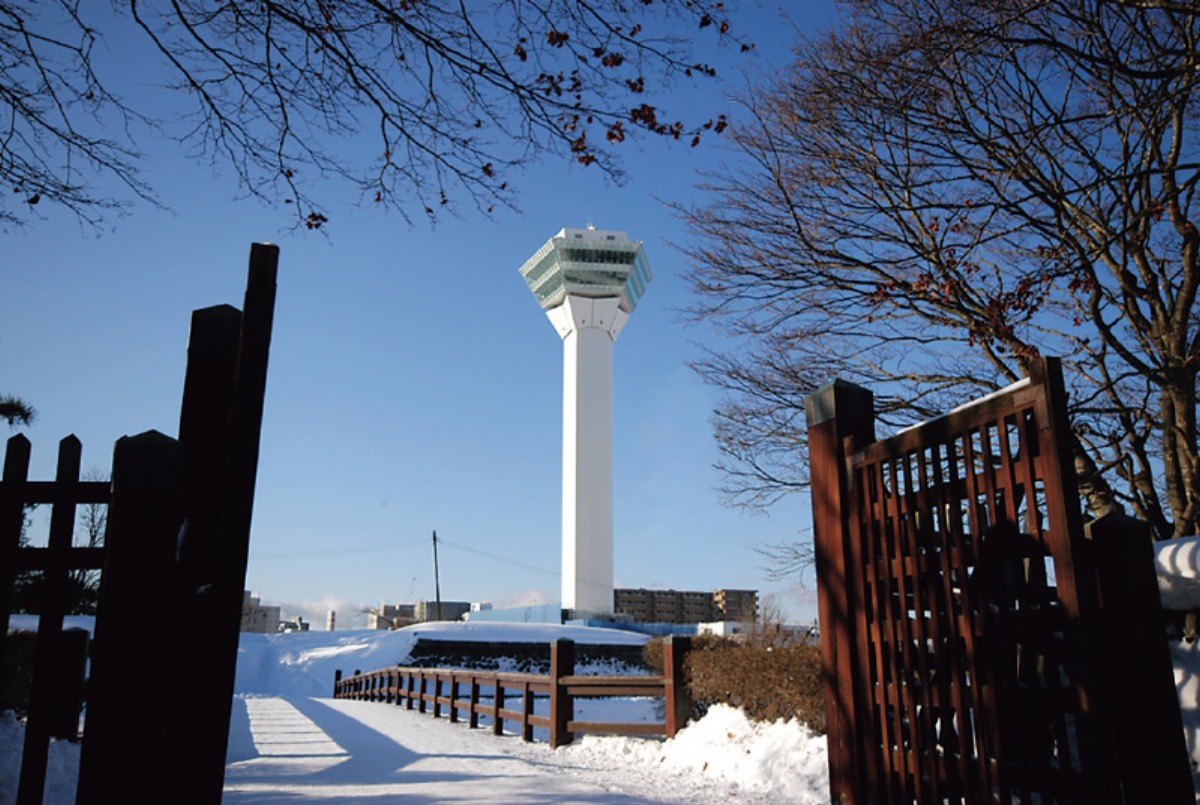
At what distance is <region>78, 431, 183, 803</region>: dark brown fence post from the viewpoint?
2375 mm

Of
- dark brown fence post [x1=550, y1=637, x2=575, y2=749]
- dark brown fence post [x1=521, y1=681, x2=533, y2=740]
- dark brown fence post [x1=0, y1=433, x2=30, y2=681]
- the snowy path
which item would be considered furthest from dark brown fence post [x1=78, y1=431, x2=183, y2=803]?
dark brown fence post [x1=521, y1=681, x2=533, y2=740]

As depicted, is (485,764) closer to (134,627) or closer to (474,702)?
(474,702)

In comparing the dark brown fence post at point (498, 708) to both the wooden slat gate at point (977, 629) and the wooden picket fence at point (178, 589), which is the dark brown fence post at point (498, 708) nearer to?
the wooden slat gate at point (977, 629)

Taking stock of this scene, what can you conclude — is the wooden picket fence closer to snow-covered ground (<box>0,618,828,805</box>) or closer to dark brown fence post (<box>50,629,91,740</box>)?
snow-covered ground (<box>0,618,828,805</box>)

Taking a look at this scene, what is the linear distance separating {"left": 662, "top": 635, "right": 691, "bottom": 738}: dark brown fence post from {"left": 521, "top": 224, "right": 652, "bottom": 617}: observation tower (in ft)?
152

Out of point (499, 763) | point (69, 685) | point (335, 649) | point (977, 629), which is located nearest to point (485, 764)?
point (499, 763)

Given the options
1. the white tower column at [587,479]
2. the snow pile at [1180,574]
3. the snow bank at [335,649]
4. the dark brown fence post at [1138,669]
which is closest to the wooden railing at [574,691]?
the snow pile at [1180,574]

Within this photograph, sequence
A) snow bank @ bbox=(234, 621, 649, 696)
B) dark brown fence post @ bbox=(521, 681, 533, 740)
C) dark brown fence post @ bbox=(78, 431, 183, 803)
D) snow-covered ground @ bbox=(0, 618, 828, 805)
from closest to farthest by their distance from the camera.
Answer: dark brown fence post @ bbox=(78, 431, 183, 803), snow-covered ground @ bbox=(0, 618, 828, 805), dark brown fence post @ bbox=(521, 681, 533, 740), snow bank @ bbox=(234, 621, 649, 696)

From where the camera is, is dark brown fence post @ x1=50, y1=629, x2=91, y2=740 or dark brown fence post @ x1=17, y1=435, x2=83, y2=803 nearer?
dark brown fence post @ x1=17, y1=435, x2=83, y2=803

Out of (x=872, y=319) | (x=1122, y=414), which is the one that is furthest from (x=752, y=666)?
(x=1122, y=414)

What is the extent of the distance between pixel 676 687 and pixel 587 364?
51.4m

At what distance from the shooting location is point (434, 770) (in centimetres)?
769

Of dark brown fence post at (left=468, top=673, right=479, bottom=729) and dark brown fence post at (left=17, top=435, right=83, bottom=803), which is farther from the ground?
dark brown fence post at (left=17, top=435, right=83, bottom=803)

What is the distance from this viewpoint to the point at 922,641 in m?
4.50
